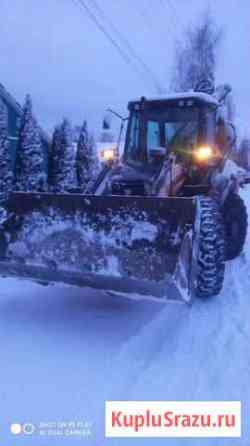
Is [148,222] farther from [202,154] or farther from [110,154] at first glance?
[110,154]

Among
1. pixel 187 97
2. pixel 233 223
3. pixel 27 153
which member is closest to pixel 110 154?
pixel 187 97

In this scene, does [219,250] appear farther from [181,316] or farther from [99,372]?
[99,372]

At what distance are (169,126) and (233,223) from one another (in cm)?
106

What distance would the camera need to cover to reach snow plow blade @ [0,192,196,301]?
224 cm

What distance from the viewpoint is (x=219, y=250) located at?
2723 mm

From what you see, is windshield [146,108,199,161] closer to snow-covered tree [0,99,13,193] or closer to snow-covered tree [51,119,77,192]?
snow-covered tree [0,99,13,193]

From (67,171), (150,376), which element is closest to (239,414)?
(150,376)

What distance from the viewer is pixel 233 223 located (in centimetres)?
379

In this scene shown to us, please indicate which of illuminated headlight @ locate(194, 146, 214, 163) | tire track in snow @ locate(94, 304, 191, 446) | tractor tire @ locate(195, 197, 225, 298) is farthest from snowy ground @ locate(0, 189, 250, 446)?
illuminated headlight @ locate(194, 146, 214, 163)

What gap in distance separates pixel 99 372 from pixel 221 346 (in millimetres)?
703

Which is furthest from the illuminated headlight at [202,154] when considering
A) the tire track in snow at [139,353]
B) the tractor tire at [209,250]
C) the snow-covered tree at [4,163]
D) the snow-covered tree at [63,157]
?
the snow-covered tree at [63,157]

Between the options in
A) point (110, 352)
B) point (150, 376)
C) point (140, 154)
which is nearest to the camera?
point (150, 376)

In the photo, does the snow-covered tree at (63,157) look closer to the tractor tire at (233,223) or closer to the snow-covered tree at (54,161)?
the snow-covered tree at (54,161)

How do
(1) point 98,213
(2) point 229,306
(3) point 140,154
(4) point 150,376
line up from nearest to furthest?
(4) point 150,376
(1) point 98,213
(2) point 229,306
(3) point 140,154
